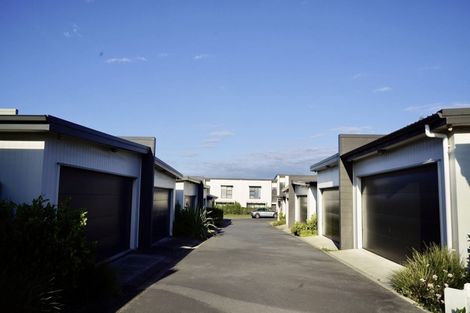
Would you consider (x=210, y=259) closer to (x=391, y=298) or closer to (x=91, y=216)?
(x=91, y=216)

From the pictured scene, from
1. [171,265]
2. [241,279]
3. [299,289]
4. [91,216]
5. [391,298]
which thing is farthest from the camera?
[171,265]

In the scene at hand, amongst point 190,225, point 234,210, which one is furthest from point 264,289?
point 234,210

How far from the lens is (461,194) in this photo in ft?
28.6

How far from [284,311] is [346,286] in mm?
2986

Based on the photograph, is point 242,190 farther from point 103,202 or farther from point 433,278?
point 433,278

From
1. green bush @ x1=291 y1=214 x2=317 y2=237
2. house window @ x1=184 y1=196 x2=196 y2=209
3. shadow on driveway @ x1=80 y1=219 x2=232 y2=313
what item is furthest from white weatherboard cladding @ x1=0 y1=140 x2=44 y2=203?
green bush @ x1=291 y1=214 x2=317 y2=237

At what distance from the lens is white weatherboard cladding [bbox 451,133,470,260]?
8633 millimetres

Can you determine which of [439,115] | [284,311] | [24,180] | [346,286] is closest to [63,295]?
[24,180]

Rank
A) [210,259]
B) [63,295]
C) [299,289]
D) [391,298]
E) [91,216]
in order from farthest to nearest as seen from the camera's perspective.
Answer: [210,259], [91,216], [299,289], [391,298], [63,295]

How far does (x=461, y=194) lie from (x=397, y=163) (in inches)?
148

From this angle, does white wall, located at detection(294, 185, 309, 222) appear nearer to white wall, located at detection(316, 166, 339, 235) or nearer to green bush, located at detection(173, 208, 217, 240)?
white wall, located at detection(316, 166, 339, 235)

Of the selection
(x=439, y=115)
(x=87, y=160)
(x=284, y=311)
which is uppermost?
(x=439, y=115)

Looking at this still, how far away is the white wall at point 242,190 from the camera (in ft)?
232

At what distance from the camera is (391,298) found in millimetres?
8602
